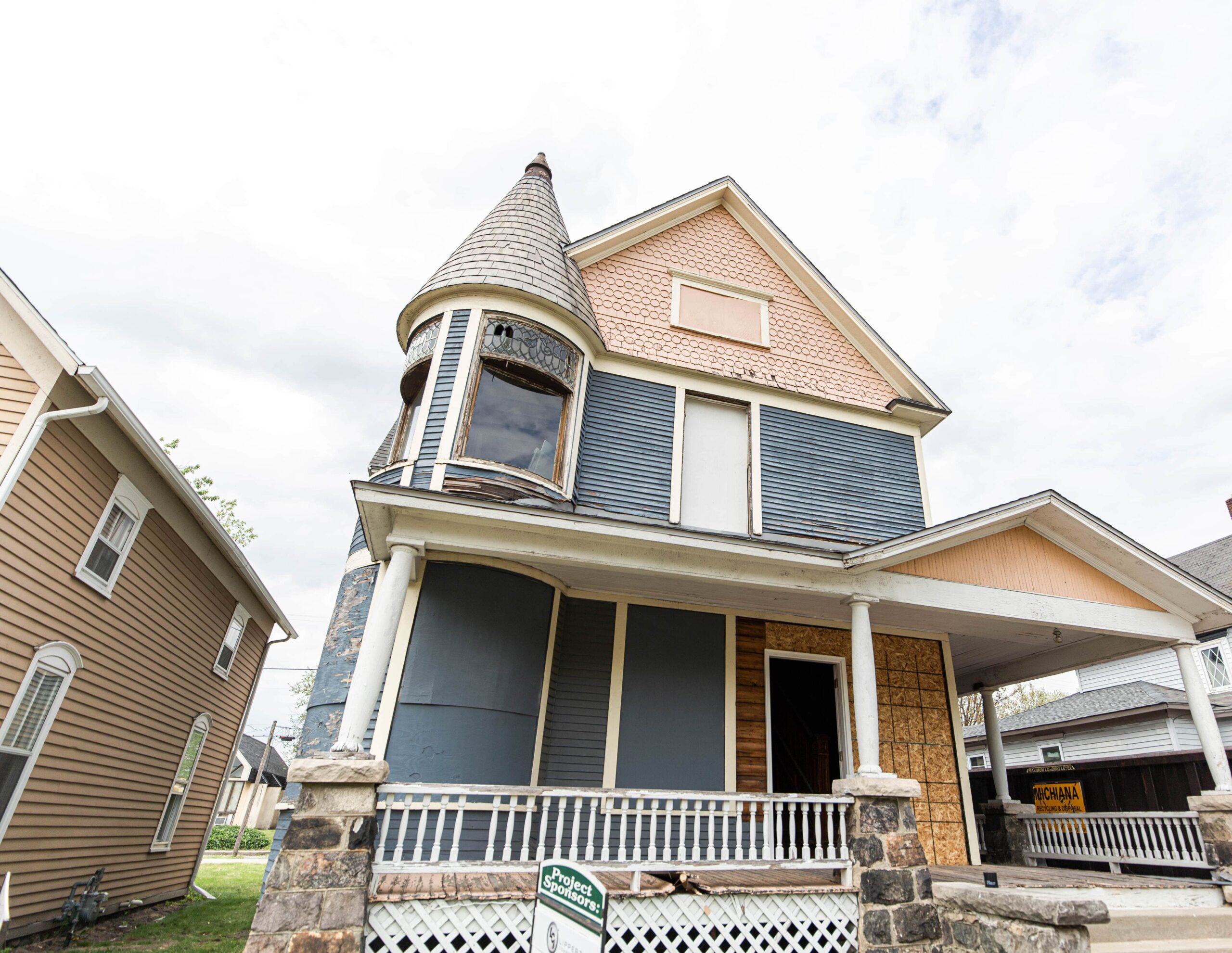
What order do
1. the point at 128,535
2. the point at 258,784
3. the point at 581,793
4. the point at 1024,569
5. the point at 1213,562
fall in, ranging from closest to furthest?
1. the point at 581,793
2. the point at 1024,569
3. the point at 128,535
4. the point at 1213,562
5. the point at 258,784

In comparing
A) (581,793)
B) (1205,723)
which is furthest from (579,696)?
(1205,723)

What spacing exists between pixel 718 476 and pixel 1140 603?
492 centimetres

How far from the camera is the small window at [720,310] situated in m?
9.96

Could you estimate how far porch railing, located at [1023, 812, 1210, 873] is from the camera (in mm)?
7270

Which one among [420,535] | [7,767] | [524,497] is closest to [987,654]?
[524,497]

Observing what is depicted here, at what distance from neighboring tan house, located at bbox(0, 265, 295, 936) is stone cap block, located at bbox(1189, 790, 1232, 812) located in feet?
37.5

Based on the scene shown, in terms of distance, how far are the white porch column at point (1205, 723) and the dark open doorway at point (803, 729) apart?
3.97 metres

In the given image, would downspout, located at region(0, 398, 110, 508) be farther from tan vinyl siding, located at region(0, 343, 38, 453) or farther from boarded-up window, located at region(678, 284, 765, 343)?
boarded-up window, located at region(678, 284, 765, 343)

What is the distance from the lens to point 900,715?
8.14 meters

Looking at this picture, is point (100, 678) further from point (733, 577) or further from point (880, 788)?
point (880, 788)

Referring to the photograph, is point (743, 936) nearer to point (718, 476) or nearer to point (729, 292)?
point (718, 476)

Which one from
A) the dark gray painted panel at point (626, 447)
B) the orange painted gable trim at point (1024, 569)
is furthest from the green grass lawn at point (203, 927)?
the orange painted gable trim at point (1024, 569)

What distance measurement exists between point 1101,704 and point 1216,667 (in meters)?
3.28

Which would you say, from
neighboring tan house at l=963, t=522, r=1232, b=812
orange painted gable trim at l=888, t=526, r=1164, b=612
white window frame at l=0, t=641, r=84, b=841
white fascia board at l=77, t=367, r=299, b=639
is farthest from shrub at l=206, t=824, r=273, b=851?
orange painted gable trim at l=888, t=526, r=1164, b=612
